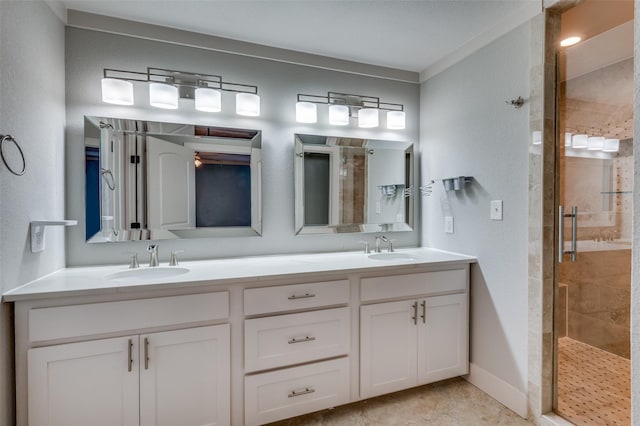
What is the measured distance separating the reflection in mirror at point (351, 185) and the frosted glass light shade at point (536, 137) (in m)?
0.99

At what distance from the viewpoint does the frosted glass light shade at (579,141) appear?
183 centimetres

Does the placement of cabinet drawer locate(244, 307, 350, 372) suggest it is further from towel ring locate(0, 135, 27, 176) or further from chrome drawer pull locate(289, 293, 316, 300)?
towel ring locate(0, 135, 27, 176)

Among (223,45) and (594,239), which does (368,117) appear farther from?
(594,239)

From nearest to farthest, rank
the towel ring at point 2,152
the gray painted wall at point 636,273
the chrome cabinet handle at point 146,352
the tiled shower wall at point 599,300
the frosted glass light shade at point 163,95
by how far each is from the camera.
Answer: the gray painted wall at point 636,273 → the towel ring at point 2,152 → the chrome cabinet handle at point 146,352 → the tiled shower wall at point 599,300 → the frosted glass light shade at point 163,95

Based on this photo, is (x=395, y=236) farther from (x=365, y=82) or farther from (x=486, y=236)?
(x=365, y=82)

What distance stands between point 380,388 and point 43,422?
5.34 feet

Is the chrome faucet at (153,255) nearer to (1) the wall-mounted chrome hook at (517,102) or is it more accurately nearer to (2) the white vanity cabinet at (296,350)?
(2) the white vanity cabinet at (296,350)

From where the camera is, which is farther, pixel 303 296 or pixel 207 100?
pixel 207 100

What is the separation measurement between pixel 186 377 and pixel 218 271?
0.52 m

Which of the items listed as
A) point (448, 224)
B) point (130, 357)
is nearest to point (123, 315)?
point (130, 357)

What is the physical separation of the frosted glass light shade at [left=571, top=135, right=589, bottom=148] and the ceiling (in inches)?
30.1

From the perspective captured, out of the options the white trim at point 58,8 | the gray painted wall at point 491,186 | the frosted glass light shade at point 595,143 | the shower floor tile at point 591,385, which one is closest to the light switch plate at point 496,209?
the gray painted wall at point 491,186

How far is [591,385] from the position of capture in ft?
5.95

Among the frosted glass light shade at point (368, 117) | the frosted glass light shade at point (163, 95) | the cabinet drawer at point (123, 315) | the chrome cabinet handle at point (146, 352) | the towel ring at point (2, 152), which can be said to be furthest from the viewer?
the frosted glass light shade at point (368, 117)
